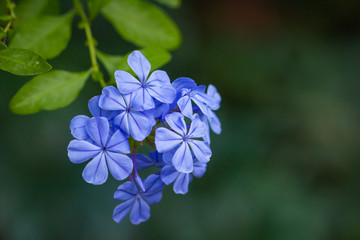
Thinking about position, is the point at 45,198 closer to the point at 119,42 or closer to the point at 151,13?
the point at 119,42

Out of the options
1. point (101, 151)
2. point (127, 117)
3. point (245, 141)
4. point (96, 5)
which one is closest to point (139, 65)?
point (127, 117)

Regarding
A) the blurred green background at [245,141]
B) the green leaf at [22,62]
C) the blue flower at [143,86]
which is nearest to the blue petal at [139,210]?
the blue flower at [143,86]

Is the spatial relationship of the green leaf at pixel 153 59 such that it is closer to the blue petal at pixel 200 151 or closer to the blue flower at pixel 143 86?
the blue flower at pixel 143 86

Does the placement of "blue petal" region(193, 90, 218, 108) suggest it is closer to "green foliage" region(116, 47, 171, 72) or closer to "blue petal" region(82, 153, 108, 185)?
"green foliage" region(116, 47, 171, 72)

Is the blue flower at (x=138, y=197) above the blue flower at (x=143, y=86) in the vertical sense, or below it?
below

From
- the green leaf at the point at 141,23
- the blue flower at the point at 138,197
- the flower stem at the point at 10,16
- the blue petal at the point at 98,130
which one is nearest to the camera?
the blue petal at the point at 98,130

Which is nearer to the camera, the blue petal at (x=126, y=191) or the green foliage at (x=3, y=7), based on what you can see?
the blue petal at (x=126, y=191)

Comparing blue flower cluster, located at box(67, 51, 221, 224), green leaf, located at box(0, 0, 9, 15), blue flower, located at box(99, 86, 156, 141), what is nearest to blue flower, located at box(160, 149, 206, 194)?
blue flower cluster, located at box(67, 51, 221, 224)

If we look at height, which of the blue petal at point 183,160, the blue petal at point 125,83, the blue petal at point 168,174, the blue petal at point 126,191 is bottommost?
the blue petal at point 126,191
